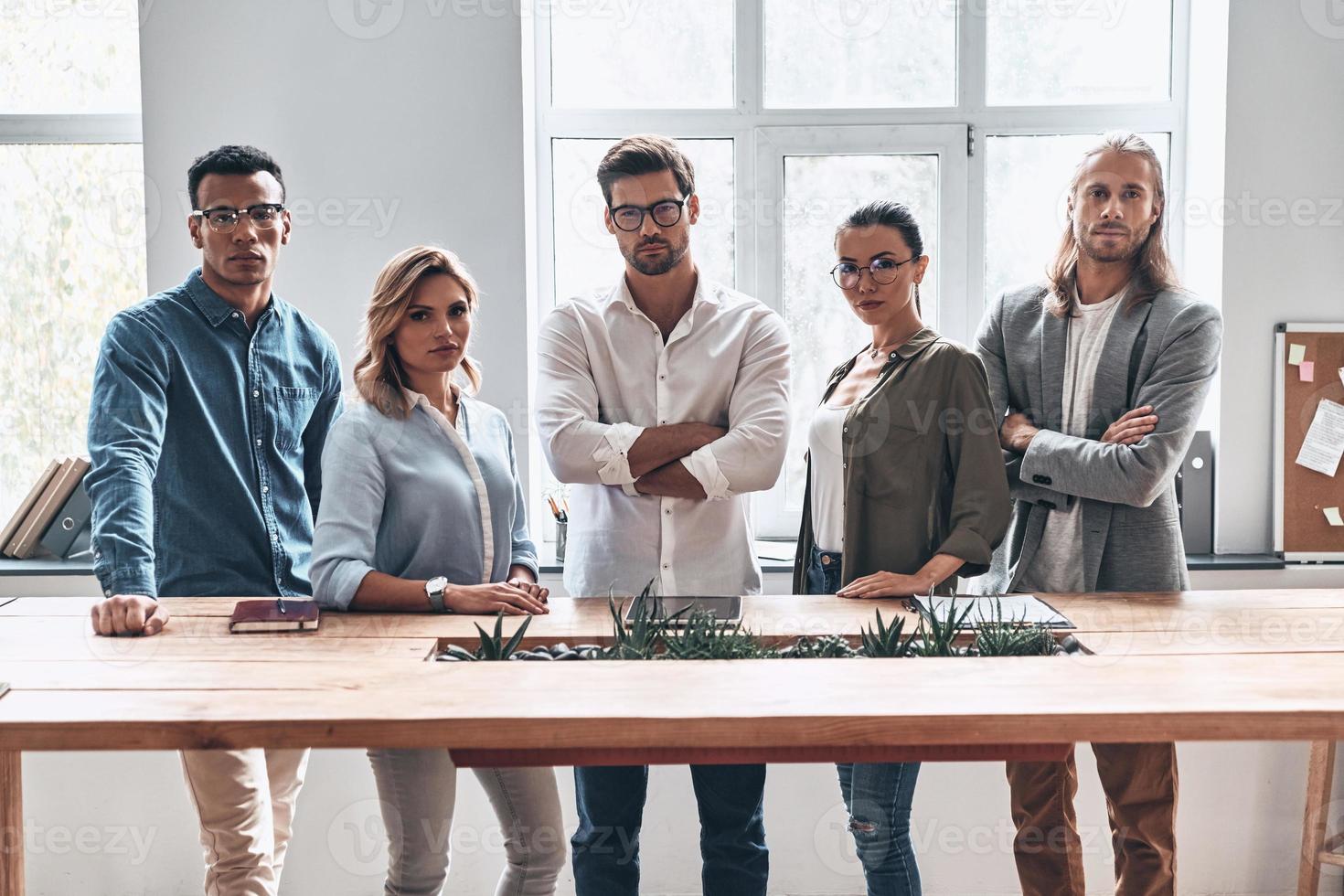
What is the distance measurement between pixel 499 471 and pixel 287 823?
0.95m

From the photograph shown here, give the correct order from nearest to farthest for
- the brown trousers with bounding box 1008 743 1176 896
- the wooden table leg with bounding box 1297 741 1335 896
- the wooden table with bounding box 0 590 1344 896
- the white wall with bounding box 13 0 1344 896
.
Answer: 1. the wooden table with bounding box 0 590 1344 896
2. the brown trousers with bounding box 1008 743 1176 896
3. the wooden table leg with bounding box 1297 741 1335 896
4. the white wall with bounding box 13 0 1344 896

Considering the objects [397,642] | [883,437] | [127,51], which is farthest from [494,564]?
[127,51]

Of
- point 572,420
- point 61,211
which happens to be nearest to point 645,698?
point 572,420

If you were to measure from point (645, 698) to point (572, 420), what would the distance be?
75cm

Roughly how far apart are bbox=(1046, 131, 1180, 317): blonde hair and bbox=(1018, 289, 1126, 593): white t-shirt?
38 millimetres

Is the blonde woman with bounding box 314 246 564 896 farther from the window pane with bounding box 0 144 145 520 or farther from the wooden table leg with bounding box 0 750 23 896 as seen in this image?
the window pane with bounding box 0 144 145 520

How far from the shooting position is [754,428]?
213cm

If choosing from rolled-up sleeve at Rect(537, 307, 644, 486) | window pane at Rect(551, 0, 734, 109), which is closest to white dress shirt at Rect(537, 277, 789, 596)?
rolled-up sleeve at Rect(537, 307, 644, 486)

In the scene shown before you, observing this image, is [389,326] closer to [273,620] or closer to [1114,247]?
[273,620]

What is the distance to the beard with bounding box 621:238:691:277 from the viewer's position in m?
2.17

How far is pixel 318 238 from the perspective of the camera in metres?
3.00

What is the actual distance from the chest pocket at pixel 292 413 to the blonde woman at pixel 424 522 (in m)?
0.25

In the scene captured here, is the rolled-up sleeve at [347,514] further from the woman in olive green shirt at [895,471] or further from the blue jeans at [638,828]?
the woman in olive green shirt at [895,471]

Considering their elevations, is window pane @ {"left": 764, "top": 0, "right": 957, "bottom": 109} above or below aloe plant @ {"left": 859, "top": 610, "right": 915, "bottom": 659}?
above
